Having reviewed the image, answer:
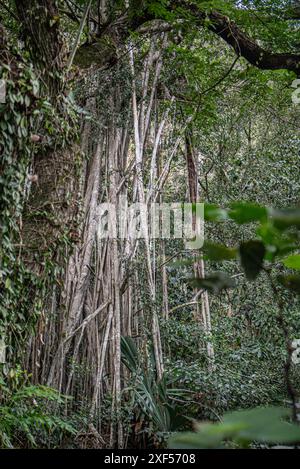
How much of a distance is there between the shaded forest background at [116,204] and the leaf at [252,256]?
172 cm

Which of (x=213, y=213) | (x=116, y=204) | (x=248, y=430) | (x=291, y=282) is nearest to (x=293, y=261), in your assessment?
(x=291, y=282)

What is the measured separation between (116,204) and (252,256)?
465 cm

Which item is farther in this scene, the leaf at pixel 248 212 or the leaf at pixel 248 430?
the leaf at pixel 248 212

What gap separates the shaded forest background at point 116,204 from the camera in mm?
3571

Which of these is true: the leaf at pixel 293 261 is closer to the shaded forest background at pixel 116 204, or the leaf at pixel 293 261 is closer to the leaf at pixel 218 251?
the leaf at pixel 218 251

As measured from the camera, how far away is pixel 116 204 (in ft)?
18.0

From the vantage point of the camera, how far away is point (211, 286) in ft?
3.21

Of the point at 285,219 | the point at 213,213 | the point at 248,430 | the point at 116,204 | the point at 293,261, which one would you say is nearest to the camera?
the point at 248,430

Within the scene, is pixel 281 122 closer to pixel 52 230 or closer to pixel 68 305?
pixel 68 305

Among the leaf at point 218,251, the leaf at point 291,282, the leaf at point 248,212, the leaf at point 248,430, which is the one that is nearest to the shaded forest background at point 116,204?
the leaf at point 291,282

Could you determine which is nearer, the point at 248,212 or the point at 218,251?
the point at 248,212

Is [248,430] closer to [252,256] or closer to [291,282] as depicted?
[252,256]

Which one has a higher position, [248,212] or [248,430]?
[248,212]

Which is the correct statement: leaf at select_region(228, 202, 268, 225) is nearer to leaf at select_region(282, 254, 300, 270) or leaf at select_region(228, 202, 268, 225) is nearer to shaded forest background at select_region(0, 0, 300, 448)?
leaf at select_region(282, 254, 300, 270)
